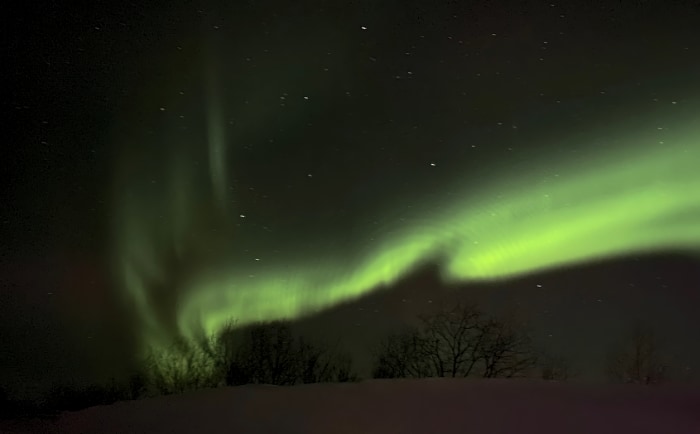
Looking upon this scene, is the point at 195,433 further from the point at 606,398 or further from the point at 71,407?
the point at 606,398

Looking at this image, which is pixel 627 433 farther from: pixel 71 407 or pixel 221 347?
pixel 221 347

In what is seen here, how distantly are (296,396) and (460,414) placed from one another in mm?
1203

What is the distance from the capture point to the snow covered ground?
3.74 metres

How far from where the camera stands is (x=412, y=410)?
4.11 metres

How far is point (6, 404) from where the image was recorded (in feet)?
16.2

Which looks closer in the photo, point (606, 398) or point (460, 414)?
point (460, 414)

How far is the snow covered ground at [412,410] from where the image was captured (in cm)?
374

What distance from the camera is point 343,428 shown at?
12.3 ft

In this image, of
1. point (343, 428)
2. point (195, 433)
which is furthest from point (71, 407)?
point (343, 428)

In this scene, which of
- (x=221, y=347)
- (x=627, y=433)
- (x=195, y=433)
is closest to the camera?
(x=627, y=433)

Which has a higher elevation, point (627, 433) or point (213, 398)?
point (213, 398)

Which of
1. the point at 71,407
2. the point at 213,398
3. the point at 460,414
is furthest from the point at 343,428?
the point at 71,407

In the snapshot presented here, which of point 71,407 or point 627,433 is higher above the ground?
point 71,407

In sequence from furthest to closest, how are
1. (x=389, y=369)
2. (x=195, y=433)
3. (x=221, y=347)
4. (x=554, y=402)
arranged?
(x=221, y=347) → (x=389, y=369) → (x=554, y=402) → (x=195, y=433)
